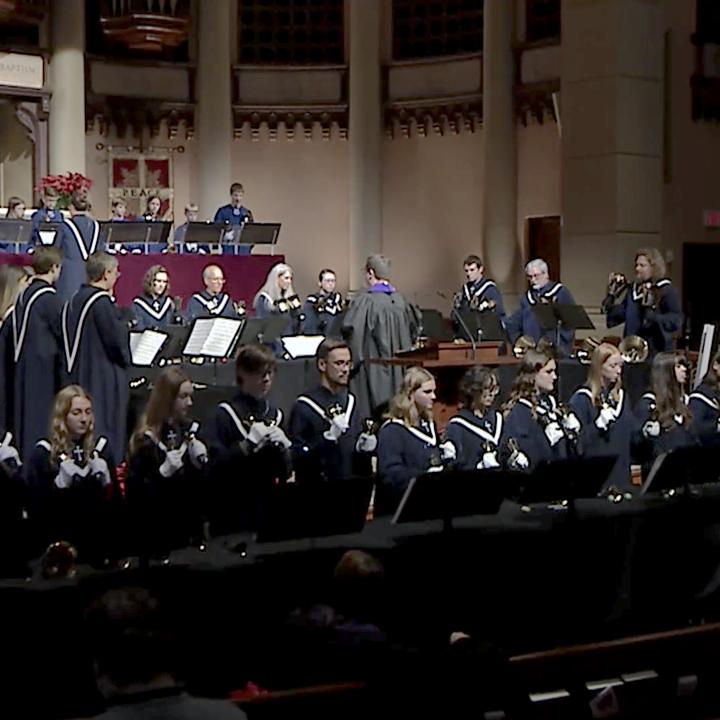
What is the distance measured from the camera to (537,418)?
7.16 meters

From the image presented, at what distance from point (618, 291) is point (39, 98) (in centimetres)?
935

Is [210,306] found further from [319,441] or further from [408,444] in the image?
[408,444]

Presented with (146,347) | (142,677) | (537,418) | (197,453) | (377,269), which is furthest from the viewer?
(377,269)

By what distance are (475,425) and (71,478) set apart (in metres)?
2.17

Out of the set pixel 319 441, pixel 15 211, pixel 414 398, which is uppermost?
pixel 15 211

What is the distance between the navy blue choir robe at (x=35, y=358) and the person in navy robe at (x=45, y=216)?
4137 millimetres

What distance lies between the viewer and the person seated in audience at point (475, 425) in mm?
6840

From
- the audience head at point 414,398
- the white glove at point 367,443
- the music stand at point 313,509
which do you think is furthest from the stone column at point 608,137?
the music stand at point 313,509

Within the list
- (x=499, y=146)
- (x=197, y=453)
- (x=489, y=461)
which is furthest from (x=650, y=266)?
(x=499, y=146)

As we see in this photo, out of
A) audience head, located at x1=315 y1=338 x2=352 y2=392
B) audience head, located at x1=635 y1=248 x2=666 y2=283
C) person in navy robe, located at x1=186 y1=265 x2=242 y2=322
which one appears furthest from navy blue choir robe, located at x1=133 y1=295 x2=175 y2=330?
audience head, located at x1=315 y1=338 x2=352 y2=392

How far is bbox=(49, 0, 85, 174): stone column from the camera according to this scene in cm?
1747

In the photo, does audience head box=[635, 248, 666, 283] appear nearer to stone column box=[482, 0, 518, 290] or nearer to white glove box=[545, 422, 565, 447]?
white glove box=[545, 422, 565, 447]

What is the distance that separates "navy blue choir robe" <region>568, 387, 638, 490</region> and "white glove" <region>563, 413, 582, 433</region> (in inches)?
4.7

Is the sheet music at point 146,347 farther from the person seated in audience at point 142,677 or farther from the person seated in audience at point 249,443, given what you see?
the person seated in audience at point 142,677
